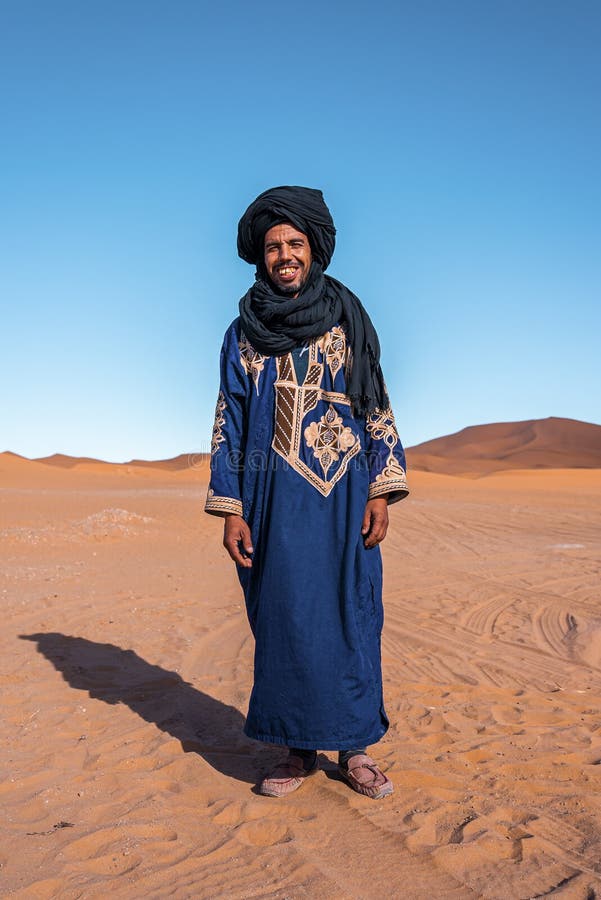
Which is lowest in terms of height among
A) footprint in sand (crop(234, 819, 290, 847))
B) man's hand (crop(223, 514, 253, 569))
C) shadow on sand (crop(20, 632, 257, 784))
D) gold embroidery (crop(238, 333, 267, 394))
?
footprint in sand (crop(234, 819, 290, 847))

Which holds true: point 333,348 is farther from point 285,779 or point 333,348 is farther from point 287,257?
point 285,779

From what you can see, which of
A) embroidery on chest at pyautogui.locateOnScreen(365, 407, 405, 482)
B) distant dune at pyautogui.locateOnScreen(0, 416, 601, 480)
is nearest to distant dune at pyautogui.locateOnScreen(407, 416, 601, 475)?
distant dune at pyautogui.locateOnScreen(0, 416, 601, 480)

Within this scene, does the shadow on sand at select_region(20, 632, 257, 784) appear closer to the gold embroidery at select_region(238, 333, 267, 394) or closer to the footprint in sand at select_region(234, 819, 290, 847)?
the footprint in sand at select_region(234, 819, 290, 847)

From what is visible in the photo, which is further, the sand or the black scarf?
the black scarf

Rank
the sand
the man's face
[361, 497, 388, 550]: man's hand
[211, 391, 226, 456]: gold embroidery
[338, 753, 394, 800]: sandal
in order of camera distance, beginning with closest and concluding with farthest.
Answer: the sand
[338, 753, 394, 800]: sandal
[361, 497, 388, 550]: man's hand
the man's face
[211, 391, 226, 456]: gold embroidery

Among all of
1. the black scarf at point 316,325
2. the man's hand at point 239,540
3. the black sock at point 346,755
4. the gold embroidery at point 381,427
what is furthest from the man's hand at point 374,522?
the black sock at point 346,755

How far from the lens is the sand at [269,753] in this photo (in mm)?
2855

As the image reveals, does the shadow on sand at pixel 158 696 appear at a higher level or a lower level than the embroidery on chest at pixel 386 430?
lower

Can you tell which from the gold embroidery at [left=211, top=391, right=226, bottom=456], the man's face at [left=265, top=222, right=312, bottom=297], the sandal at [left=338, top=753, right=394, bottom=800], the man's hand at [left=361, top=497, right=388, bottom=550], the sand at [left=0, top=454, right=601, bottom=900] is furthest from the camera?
the gold embroidery at [left=211, top=391, right=226, bottom=456]

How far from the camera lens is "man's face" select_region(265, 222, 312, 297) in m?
3.69

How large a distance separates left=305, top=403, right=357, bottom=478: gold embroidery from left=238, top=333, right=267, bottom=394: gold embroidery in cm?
35

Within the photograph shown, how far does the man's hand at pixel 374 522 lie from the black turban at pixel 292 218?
1177mm

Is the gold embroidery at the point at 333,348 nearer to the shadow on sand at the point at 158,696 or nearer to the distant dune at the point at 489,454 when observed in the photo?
the shadow on sand at the point at 158,696

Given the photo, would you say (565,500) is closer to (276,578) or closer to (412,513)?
(412,513)
